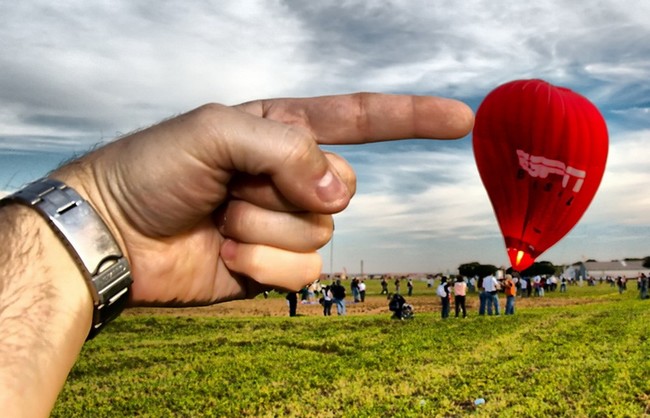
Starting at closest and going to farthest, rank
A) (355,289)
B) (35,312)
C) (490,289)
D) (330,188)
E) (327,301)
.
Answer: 1. (35,312)
2. (330,188)
3. (490,289)
4. (327,301)
5. (355,289)

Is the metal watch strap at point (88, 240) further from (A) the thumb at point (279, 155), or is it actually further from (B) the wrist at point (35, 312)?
(A) the thumb at point (279, 155)

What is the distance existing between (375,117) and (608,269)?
349 ft

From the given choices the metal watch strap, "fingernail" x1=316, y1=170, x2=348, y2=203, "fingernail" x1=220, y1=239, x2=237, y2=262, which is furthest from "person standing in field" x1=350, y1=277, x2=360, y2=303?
the metal watch strap

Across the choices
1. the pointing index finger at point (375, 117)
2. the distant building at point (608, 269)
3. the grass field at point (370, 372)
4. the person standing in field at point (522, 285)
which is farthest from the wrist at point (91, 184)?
the distant building at point (608, 269)

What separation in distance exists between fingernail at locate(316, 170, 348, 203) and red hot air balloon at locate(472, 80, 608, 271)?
17431 millimetres

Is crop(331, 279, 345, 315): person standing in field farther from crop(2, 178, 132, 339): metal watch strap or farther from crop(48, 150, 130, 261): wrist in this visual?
crop(2, 178, 132, 339): metal watch strap

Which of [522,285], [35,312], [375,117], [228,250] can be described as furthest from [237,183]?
[522,285]

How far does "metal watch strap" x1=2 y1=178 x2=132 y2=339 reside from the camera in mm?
1844

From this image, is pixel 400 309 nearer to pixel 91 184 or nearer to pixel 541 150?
pixel 541 150

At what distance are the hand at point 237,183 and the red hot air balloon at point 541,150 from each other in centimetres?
1722

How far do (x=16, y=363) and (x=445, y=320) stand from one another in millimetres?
19654

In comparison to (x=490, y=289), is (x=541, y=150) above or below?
above

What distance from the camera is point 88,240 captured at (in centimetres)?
187

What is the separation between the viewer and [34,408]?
5.29ft
